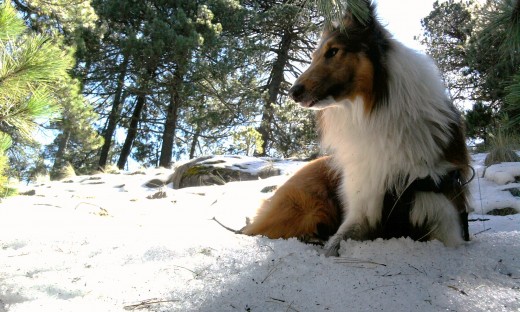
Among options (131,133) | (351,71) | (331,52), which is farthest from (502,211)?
(131,133)

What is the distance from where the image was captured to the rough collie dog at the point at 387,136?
2143 millimetres

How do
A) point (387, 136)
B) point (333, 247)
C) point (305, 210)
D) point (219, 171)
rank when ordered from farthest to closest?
point (219, 171) → point (305, 210) → point (387, 136) → point (333, 247)

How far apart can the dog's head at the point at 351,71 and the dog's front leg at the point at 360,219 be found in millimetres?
574

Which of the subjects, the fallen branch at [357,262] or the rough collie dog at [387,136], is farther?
the rough collie dog at [387,136]

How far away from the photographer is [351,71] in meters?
2.39

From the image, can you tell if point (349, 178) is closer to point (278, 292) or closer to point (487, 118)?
point (278, 292)

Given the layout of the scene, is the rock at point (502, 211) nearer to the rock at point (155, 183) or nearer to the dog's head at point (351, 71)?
the dog's head at point (351, 71)

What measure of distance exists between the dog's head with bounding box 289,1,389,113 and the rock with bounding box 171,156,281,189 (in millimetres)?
4927

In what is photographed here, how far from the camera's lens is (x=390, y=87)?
2.34m

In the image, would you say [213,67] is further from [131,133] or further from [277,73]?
[131,133]

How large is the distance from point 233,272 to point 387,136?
1.22 m

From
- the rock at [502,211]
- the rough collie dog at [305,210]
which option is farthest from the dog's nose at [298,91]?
the rock at [502,211]

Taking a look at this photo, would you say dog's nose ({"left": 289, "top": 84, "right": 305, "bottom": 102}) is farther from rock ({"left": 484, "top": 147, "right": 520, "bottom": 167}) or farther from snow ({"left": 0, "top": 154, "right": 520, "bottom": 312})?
rock ({"left": 484, "top": 147, "right": 520, "bottom": 167})

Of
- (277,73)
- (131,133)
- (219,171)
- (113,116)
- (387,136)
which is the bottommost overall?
(219,171)
